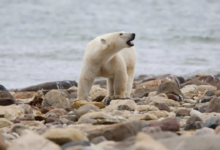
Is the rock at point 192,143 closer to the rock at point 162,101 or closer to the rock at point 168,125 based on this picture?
the rock at point 168,125

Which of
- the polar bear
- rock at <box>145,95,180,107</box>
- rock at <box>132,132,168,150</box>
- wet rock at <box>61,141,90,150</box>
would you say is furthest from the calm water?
rock at <box>132,132,168,150</box>

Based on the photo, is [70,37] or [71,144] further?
[70,37]

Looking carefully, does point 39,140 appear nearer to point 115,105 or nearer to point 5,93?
point 115,105

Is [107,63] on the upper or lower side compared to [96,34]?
upper

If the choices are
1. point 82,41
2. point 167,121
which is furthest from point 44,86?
point 82,41

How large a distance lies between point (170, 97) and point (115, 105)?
160cm

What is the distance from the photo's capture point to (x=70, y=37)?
22.8 meters

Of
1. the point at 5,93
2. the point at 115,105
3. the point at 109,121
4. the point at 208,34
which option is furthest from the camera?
the point at 208,34

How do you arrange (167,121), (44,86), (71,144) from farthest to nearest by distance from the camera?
(44,86) → (167,121) → (71,144)

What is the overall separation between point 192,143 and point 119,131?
717 mm

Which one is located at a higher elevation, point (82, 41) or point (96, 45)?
point (96, 45)

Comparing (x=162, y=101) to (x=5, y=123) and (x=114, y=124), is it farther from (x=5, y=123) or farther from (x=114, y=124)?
(x=114, y=124)

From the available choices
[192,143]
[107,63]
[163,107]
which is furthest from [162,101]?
[192,143]

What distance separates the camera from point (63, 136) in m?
3.96
